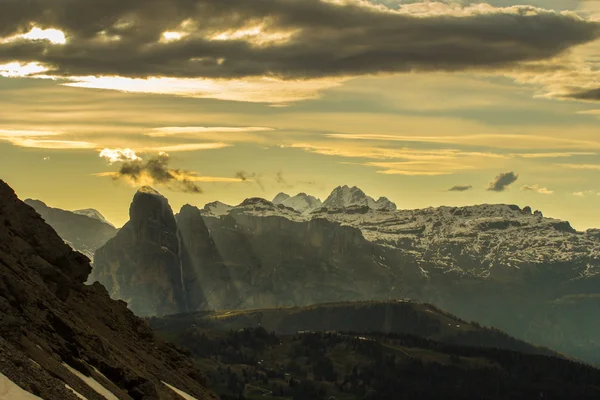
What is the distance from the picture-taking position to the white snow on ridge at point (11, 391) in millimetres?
67312

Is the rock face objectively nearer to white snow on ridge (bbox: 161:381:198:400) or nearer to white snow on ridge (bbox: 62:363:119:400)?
white snow on ridge (bbox: 62:363:119:400)

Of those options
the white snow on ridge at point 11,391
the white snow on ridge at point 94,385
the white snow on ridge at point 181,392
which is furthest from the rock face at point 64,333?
the white snow on ridge at point 181,392

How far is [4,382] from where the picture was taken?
6919 cm

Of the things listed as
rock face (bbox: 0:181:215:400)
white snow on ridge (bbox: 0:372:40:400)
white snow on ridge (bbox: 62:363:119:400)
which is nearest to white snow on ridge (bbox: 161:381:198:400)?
rock face (bbox: 0:181:215:400)

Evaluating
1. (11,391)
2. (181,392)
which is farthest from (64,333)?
(181,392)

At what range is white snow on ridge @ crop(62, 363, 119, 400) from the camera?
88938 mm

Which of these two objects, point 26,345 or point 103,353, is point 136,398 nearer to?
point 103,353

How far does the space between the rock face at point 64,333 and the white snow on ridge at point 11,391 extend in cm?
95

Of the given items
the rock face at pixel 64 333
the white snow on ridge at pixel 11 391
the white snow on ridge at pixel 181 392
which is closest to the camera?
the white snow on ridge at pixel 11 391

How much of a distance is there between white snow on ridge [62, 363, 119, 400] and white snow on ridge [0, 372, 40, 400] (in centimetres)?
1779

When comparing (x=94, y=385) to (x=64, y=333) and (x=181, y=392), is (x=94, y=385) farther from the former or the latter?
(x=181, y=392)

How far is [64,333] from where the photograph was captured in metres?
98.8

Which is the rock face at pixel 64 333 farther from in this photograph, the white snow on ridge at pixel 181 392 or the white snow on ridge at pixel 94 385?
the white snow on ridge at pixel 181 392

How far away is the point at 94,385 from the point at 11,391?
22090 mm
